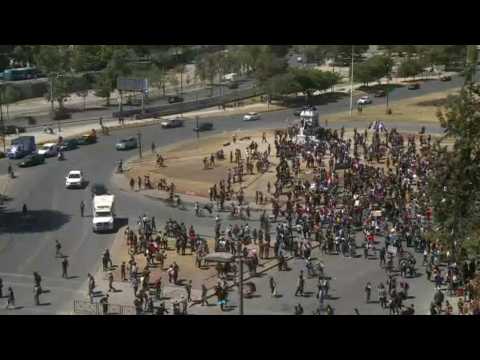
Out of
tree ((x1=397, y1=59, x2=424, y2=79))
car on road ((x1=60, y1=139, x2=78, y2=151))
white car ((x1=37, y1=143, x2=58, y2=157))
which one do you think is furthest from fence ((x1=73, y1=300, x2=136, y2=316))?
tree ((x1=397, y1=59, x2=424, y2=79))

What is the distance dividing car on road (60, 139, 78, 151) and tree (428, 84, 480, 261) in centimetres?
2667

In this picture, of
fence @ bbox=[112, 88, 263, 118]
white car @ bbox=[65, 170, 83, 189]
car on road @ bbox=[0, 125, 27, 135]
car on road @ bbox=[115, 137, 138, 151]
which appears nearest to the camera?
white car @ bbox=[65, 170, 83, 189]

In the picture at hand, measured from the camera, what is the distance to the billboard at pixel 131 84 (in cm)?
5382

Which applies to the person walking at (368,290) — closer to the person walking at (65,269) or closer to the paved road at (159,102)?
the person walking at (65,269)

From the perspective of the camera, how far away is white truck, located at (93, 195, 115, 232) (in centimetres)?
2520

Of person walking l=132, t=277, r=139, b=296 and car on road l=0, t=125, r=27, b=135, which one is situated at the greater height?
person walking l=132, t=277, r=139, b=296

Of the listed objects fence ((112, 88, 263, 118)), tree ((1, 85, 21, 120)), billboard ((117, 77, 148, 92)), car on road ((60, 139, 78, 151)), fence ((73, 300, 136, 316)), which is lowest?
fence ((73, 300, 136, 316))

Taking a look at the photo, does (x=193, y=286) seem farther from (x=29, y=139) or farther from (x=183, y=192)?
(x=29, y=139)

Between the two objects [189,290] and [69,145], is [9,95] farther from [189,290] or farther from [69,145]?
[189,290]

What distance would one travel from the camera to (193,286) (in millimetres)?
20156

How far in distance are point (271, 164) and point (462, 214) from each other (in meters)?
18.3

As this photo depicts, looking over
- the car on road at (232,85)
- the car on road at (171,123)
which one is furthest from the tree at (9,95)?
the car on road at (232,85)

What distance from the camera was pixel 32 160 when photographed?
36.3 metres

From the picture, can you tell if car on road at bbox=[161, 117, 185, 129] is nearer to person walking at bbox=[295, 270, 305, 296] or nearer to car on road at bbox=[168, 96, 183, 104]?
car on road at bbox=[168, 96, 183, 104]
